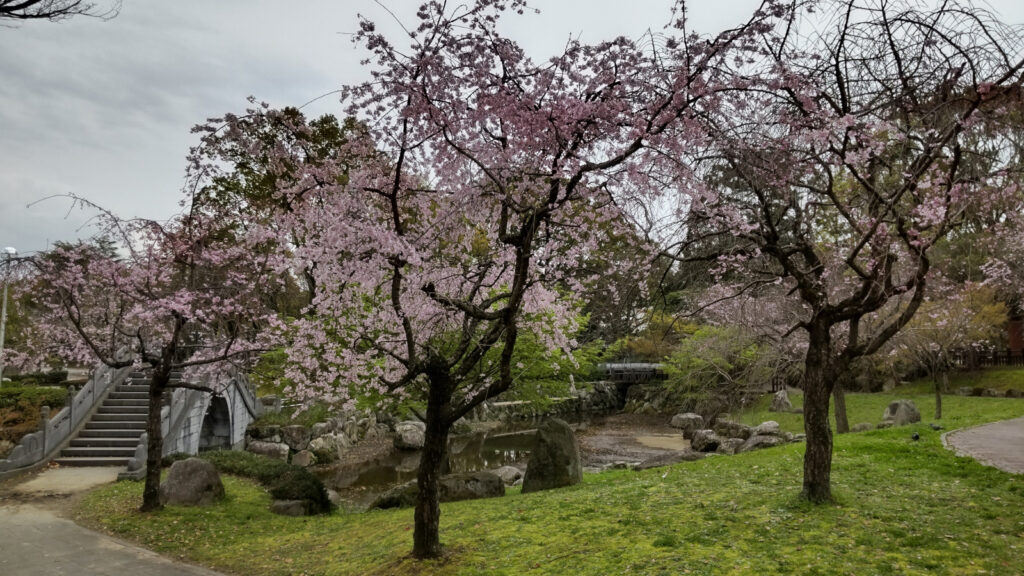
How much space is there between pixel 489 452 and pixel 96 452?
1309 centimetres

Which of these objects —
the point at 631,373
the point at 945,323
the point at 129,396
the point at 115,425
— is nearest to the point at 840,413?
the point at 945,323

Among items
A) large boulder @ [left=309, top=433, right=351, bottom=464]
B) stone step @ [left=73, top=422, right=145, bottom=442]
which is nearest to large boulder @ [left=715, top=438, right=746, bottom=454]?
large boulder @ [left=309, top=433, right=351, bottom=464]

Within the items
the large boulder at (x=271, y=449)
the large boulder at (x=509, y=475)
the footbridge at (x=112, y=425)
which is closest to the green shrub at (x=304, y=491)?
the footbridge at (x=112, y=425)

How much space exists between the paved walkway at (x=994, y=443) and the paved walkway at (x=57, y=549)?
501 inches

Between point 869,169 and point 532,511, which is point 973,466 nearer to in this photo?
point 869,169

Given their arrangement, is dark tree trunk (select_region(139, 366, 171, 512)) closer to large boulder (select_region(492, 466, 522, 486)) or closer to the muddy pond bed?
the muddy pond bed

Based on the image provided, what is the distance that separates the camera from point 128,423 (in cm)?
1833

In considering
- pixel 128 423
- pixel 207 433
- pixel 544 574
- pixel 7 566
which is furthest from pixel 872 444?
pixel 207 433

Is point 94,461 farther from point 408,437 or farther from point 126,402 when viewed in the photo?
point 408,437

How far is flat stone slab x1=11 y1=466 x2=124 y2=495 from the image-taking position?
13.5 m

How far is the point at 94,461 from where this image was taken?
1634cm

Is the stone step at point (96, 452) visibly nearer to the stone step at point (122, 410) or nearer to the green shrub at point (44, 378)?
the stone step at point (122, 410)

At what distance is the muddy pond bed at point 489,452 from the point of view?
1848cm

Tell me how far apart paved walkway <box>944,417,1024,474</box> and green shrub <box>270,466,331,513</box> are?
40.4 ft
